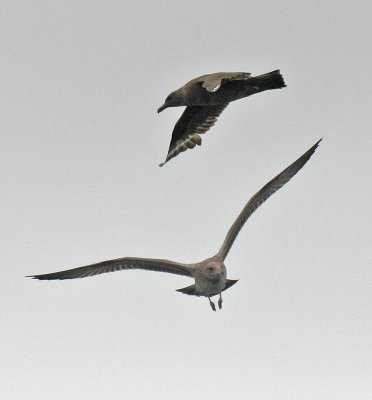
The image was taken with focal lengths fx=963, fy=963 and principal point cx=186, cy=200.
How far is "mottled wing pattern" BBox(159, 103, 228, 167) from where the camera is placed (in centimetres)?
2567

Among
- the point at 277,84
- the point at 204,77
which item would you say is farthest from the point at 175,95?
the point at 277,84

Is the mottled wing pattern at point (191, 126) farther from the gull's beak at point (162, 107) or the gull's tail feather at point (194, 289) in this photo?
the gull's tail feather at point (194, 289)

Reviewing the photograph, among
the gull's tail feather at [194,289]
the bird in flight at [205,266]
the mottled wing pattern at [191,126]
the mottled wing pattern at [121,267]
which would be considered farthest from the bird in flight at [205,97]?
the gull's tail feather at [194,289]

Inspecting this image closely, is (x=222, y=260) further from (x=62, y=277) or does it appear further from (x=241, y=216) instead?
(x=62, y=277)

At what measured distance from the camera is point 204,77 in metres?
22.0

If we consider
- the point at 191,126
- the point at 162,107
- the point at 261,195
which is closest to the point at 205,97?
the point at 162,107

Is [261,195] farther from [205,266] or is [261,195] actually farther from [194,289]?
[194,289]

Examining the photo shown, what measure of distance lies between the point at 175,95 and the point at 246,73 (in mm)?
2381

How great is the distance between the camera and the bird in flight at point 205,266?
20391mm

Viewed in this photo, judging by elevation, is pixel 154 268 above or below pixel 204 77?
below

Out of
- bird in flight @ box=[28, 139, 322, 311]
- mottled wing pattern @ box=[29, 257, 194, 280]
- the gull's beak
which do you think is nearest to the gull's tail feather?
Result: bird in flight @ box=[28, 139, 322, 311]

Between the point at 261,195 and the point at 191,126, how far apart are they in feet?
15.4

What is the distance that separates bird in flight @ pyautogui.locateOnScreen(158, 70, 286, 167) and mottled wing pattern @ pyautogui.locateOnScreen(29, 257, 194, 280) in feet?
12.8

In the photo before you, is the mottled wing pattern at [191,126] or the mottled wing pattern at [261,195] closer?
the mottled wing pattern at [261,195]
